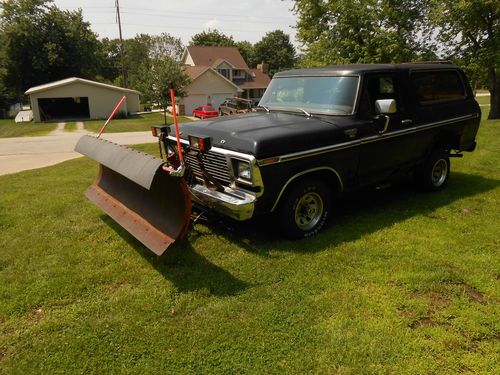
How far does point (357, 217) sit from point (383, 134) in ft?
4.15

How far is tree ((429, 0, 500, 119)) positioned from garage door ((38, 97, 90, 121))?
2984cm

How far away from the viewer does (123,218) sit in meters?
4.75

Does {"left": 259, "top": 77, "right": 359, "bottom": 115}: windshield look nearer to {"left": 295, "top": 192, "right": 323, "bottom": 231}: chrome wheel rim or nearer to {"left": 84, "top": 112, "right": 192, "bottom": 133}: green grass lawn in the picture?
{"left": 295, "top": 192, "right": 323, "bottom": 231}: chrome wheel rim

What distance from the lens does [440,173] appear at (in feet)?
23.0

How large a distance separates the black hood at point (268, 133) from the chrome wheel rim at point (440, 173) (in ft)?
9.61

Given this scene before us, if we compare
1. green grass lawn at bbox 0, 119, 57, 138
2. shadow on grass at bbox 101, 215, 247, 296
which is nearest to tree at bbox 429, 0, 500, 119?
shadow on grass at bbox 101, 215, 247, 296

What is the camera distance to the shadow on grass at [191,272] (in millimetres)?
3893

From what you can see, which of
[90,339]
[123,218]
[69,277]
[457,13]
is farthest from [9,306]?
[457,13]

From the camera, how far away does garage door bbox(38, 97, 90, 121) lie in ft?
119

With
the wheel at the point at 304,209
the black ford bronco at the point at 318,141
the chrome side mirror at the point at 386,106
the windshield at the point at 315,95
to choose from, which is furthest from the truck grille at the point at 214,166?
the chrome side mirror at the point at 386,106

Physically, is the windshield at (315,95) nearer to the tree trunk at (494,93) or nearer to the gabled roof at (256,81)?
the tree trunk at (494,93)

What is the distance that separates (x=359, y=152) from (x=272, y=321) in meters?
2.79

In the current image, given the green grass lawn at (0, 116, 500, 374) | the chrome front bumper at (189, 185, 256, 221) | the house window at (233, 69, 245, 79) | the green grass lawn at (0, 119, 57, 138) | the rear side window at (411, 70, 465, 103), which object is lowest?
→ the green grass lawn at (0, 119, 57, 138)

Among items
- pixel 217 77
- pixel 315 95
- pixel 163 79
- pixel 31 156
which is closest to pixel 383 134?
pixel 315 95
